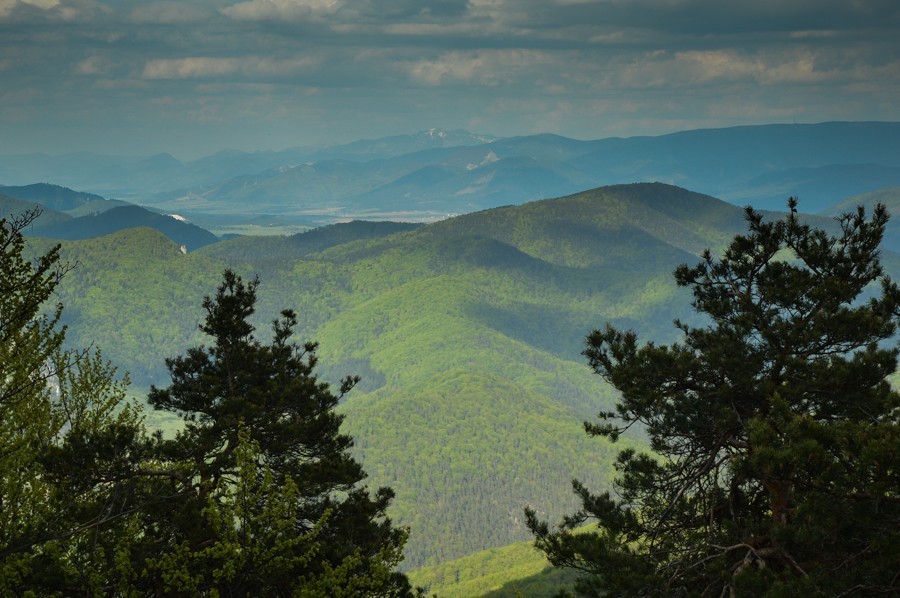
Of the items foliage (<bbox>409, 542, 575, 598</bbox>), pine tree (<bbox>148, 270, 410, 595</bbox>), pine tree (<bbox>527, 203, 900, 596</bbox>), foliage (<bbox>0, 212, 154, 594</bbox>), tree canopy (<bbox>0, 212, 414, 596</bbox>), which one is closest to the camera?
pine tree (<bbox>527, 203, 900, 596</bbox>)

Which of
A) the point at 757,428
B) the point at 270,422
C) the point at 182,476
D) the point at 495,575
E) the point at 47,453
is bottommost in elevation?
the point at 495,575

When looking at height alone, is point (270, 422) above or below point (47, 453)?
above

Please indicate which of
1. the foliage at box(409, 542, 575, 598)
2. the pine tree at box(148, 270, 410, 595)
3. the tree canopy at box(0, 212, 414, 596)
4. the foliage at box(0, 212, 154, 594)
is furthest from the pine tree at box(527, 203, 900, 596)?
the foliage at box(409, 542, 575, 598)

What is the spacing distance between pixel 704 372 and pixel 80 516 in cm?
1710

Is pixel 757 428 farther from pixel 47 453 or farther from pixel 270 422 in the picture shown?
pixel 47 453

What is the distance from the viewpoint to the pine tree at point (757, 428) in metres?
16.6

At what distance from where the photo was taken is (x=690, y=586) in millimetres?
19859

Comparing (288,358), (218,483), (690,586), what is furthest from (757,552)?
(288,358)

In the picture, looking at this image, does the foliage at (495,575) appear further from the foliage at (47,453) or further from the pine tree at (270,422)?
the foliage at (47,453)

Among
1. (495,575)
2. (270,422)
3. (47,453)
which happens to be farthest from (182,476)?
(495,575)

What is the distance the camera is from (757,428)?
17.7 metres

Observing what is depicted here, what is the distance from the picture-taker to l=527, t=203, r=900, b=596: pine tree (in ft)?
54.5

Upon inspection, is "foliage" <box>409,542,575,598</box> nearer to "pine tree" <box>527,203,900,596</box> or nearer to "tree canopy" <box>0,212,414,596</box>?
"tree canopy" <box>0,212,414,596</box>

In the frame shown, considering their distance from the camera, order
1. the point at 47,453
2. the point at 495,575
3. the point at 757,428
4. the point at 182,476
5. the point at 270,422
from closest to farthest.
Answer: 1. the point at 757,428
2. the point at 47,453
3. the point at 182,476
4. the point at 270,422
5. the point at 495,575
